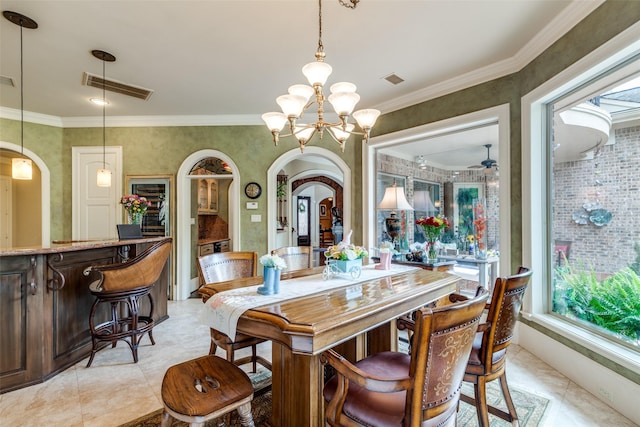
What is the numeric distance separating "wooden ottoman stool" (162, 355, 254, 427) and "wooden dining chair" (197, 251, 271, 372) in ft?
1.22

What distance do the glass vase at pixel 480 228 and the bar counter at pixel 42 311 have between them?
4.00 metres

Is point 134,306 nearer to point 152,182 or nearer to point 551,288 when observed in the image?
point 152,182

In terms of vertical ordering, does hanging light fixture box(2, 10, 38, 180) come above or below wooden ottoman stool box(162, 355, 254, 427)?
above

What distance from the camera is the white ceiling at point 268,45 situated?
2.37 metres

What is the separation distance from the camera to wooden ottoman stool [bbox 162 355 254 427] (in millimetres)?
1293

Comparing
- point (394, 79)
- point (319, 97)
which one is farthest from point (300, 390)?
point (394, 79)

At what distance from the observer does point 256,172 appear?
16.2 feet

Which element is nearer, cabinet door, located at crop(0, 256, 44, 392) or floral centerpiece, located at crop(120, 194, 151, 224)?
cabinet door, located at crop(0, 256, 44, 392)

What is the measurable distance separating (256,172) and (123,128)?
2.28m

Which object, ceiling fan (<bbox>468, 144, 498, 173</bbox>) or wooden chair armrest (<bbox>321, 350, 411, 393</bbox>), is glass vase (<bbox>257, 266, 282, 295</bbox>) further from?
ceiling fan (<bbox>468, 144, 498, 173</bbox>)

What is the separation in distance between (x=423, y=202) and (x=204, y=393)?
3810mm

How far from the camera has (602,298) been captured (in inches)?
92.7

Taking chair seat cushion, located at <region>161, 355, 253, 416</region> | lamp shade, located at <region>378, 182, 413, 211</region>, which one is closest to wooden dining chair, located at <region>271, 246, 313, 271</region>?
chair seat cushion, located at <region>161, 355, 253, 416</region>

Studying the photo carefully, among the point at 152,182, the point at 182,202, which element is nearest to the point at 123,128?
the point at 152,182
